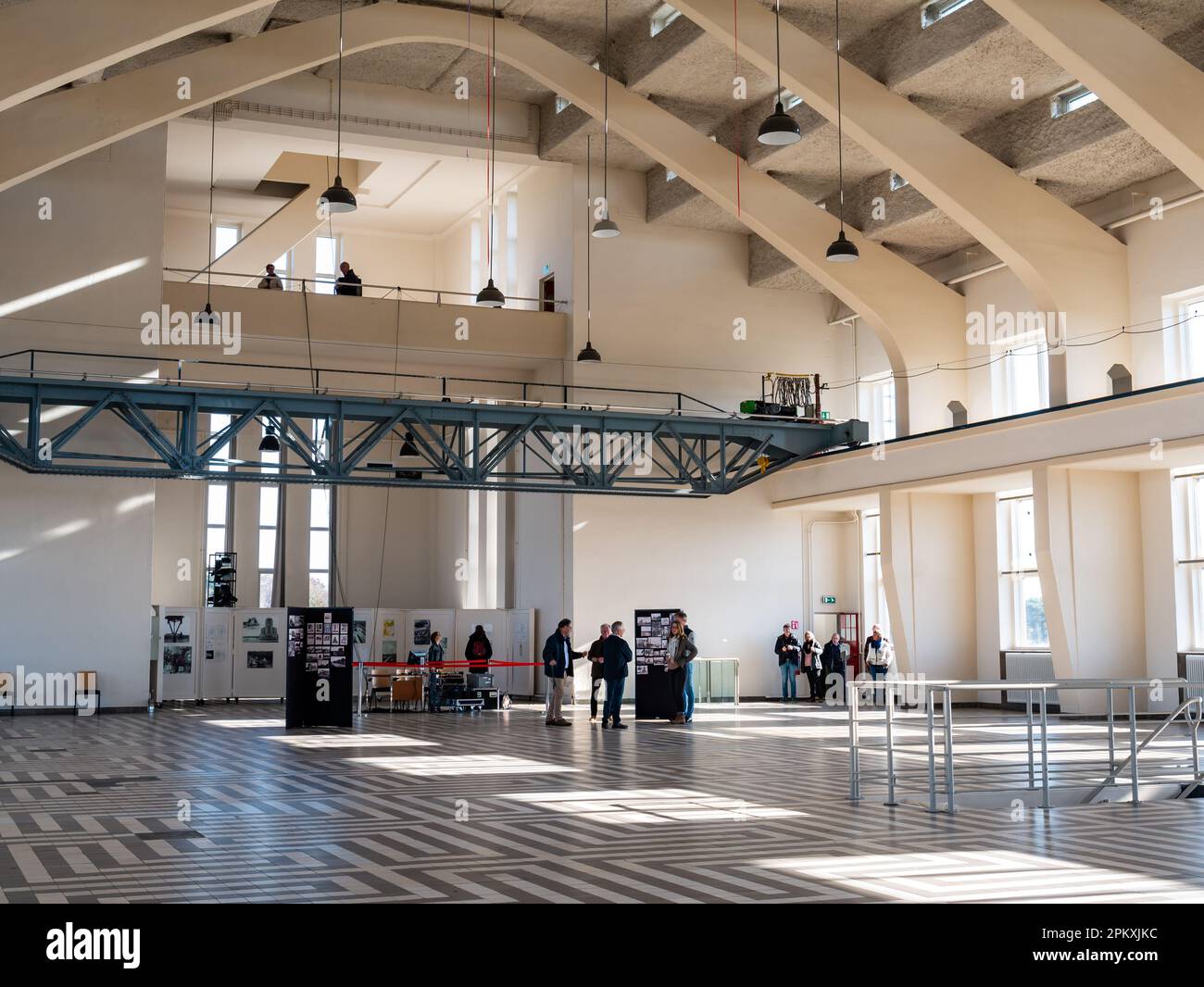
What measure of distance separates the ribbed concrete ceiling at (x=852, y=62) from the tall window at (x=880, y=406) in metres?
3.12

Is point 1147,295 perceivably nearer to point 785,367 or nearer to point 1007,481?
point 1007,481

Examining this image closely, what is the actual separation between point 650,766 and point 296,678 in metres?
7.94

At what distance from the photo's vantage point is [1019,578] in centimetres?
2686

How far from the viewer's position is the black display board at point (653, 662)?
71.5 ft

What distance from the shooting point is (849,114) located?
21156 millimetres

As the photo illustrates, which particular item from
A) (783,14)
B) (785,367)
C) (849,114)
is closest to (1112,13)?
(849,114)

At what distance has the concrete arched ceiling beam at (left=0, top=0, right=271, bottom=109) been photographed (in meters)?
15.6

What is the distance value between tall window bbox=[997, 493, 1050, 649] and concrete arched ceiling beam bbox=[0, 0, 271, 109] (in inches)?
717

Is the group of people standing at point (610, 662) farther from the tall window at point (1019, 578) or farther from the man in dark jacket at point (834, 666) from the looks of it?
the tall window at point (1019, 578)

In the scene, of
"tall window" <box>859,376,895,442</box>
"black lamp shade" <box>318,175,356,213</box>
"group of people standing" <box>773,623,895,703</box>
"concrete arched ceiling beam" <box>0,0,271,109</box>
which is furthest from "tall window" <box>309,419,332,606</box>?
"concrete arched ceiling beam" <box>0,0,271,109</box>

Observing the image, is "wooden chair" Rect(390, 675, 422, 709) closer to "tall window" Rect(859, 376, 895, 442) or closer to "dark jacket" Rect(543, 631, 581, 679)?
"dark jacket" Rect(543, 631, 581, 679)

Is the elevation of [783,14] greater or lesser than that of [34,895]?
greater

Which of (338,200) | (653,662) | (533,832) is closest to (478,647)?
(653,662)

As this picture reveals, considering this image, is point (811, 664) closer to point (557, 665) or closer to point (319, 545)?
point (557, 665)
